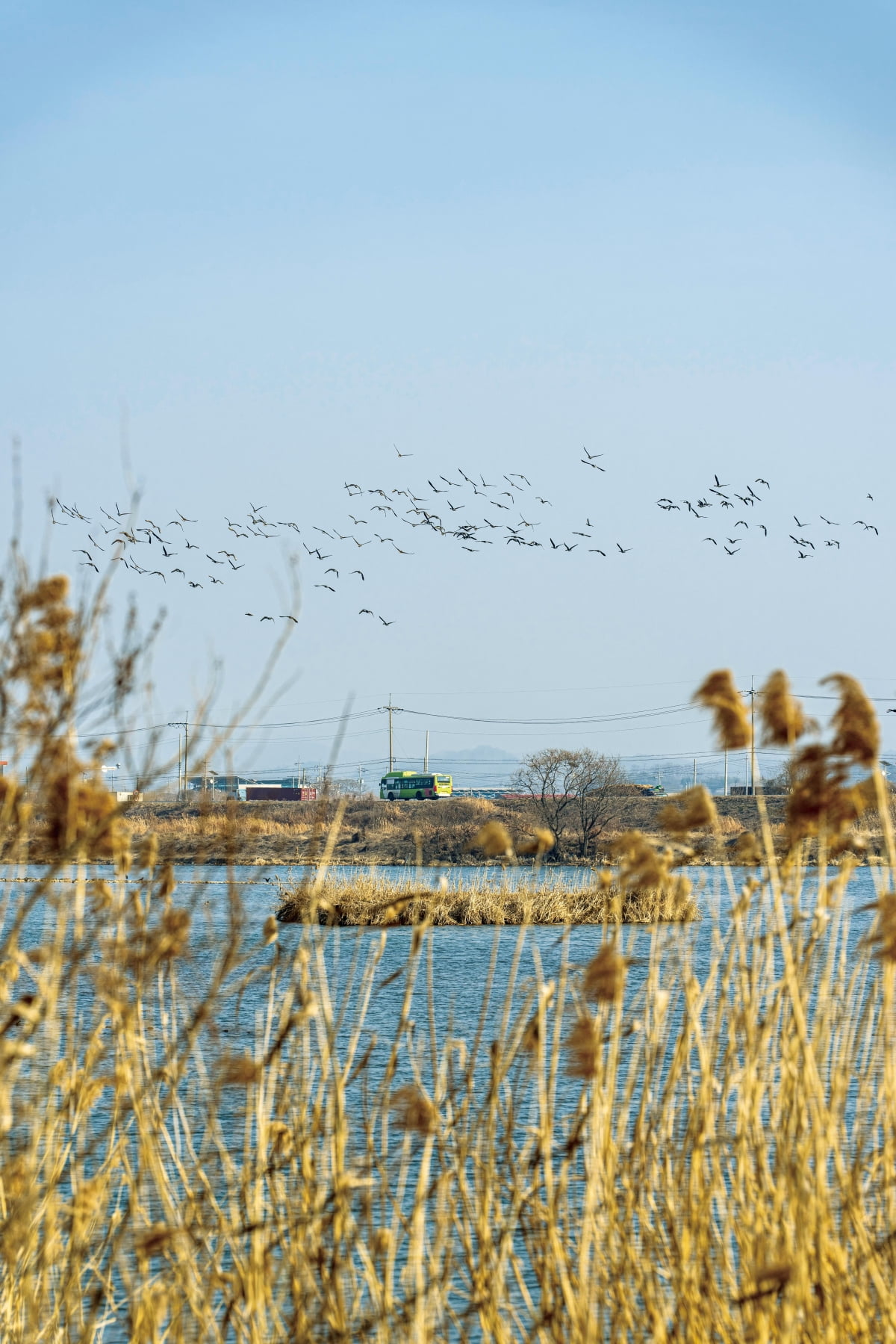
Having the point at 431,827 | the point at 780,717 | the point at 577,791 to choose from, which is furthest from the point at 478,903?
the point at 780,717

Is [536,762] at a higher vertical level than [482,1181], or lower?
higher

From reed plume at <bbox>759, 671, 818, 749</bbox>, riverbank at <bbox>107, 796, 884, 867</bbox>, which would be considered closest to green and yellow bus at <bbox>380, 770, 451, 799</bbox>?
riverbank at <bbox>107, 796, 884, 867</bbox>

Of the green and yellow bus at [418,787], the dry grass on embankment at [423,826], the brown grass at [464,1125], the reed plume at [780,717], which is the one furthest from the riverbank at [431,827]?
the reed plume at [780,717]

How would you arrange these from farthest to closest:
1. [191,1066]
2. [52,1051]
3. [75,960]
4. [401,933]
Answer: [401,933], [191,1066], [52,1051], [75,960]

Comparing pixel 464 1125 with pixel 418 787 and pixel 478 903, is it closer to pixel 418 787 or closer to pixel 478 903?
pixel 478 903

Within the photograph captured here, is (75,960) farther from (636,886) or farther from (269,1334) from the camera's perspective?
(269,1334)

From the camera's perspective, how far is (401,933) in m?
27.8

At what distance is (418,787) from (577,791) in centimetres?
2145

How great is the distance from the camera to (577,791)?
2000 inches

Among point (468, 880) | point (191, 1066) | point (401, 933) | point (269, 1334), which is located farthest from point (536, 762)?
point (269, 1334)

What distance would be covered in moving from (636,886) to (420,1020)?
12.9m

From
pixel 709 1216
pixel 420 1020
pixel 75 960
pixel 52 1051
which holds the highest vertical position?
pixel 75 960

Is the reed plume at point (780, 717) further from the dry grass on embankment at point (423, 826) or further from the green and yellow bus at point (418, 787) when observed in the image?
the green and yellow bus at point (418, 787)

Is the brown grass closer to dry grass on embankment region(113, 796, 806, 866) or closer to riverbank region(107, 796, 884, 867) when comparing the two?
riverbank region(107, 796, 884, 867)
